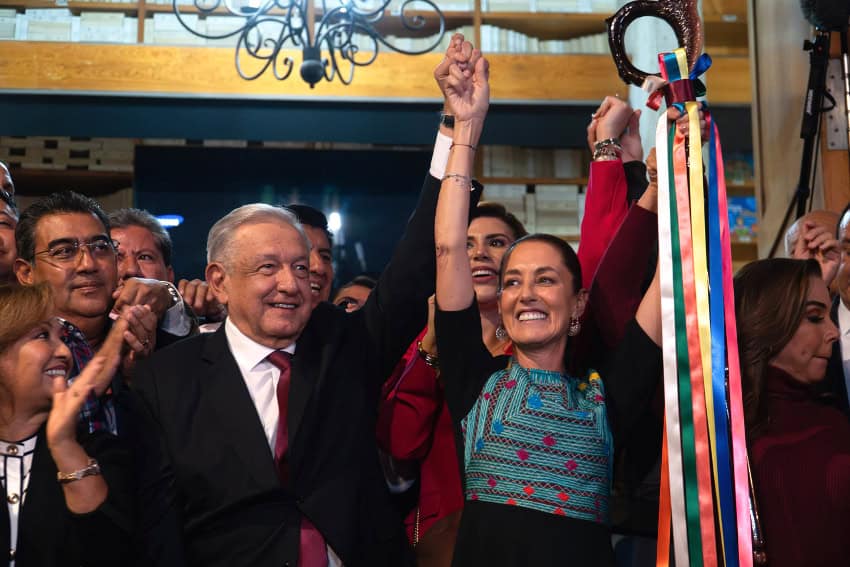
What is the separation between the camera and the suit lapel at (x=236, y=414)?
6.51ft

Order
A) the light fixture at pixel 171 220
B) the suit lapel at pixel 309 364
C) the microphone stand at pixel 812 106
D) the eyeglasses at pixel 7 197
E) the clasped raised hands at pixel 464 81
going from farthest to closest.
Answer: the light fixture at pixel 171 220
the microphone stand at pixel 812 106
the eyeglasses at pixel 7 197
the clasped raised hands at pixel 464 81
the suit lapel at pixel 309 364

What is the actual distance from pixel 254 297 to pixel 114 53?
5674 millimetres

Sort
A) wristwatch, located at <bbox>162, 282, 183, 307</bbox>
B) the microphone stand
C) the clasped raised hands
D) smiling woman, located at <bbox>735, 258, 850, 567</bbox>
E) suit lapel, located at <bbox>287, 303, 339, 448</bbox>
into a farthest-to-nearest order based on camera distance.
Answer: the microphone stand < wristwatch, located at <bbox>162, 282, 183, 307</bbox> < the clasped raised hands < suit lapel, located at <bbox>287, 303, 339, 448</bbox> < smiling woman, located at <bbox>735, 258, 850, 567</bbox>

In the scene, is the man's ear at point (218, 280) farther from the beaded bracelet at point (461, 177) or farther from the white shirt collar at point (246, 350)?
the beaded bracelet at point (461, 177)

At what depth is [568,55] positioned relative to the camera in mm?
7539

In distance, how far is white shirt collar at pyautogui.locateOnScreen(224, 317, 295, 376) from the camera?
2.12 metres

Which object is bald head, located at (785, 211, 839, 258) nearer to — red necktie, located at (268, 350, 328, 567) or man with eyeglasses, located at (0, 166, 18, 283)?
red necktie, located at (268, 350, 328, 567)

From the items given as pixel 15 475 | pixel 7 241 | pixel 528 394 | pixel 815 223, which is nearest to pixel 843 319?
pixel 815 223

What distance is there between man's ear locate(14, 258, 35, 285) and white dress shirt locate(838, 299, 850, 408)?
1763 millimetres

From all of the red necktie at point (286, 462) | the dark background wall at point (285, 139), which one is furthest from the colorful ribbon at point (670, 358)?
the dark background wall at point (285, 139)

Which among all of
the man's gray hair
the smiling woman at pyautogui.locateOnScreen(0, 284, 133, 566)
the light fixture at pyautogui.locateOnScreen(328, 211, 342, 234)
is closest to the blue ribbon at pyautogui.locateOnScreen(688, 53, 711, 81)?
the man's gray hair

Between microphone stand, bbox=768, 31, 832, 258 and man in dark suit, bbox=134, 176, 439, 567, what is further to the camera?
microphone stand, bbox=768, 31, 832, 258

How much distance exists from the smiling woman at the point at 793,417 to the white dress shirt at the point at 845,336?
0.25m

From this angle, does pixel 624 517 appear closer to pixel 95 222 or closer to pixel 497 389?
pixel 497 389
